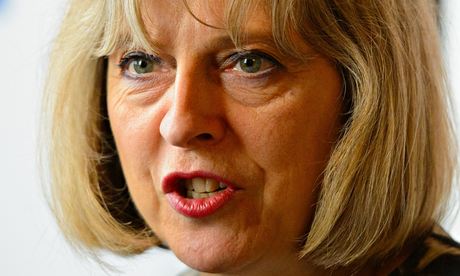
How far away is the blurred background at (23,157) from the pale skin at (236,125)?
2.47 feet

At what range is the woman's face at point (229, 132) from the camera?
47.3 inches

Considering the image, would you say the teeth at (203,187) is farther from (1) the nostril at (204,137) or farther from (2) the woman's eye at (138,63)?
(2) the woman's eye at (138,63)

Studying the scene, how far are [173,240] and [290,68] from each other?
328 mm

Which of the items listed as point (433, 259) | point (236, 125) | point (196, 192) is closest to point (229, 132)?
point (236, 125)

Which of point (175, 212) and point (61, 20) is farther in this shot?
point (61, 20)

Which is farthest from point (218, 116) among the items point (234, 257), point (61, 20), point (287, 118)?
point (61, 20)

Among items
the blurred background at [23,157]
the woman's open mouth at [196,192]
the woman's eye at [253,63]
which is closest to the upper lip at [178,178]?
the woman's open mouth at [196,192]

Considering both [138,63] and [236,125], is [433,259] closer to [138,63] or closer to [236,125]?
[236,125]

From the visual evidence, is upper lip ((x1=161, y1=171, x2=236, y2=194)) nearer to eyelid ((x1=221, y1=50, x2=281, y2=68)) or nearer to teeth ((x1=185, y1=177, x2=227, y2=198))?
teeth ((x1=185, y1=177, x2=227, y2=198))

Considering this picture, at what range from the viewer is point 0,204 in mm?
2021

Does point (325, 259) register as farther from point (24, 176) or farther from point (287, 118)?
point (24, 176)

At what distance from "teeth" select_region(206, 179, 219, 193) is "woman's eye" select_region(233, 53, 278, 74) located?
0.17 m

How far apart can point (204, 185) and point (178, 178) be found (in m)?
0.04

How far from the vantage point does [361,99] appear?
1244 mm
